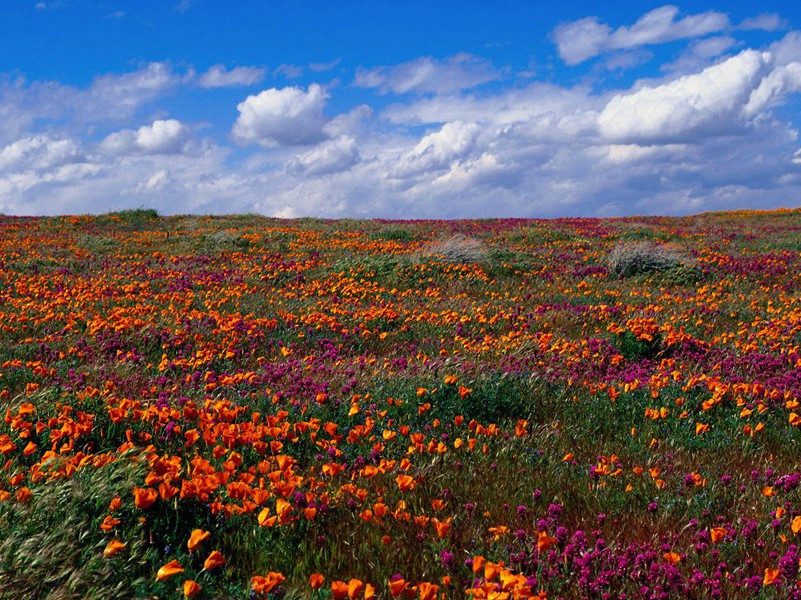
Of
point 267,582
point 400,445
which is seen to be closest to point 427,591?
point 267,582

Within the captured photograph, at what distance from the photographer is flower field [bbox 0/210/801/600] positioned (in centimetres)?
292

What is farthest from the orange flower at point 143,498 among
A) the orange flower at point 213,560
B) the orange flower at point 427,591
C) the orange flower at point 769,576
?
the orange flower at point 769,576

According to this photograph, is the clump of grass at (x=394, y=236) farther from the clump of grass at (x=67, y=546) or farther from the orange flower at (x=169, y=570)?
the orange flower at (x=169, y=570)

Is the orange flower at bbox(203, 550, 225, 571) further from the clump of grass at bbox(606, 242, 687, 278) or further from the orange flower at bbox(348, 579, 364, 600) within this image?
the clump of grass at bbox(606, 242, 687, 278)

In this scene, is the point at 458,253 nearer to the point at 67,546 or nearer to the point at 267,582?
the point at 67,546

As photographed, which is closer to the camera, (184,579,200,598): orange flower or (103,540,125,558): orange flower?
(184,579,200,598): orange flower

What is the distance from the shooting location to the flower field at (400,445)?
2918 millimetres

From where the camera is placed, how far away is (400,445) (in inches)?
181

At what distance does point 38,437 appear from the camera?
14.1 feet

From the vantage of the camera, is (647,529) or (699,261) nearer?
(647,529)

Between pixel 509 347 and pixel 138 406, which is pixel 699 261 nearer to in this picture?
pixel 509 347

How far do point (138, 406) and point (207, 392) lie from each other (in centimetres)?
132

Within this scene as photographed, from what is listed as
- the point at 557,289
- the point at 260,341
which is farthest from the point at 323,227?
the point at 260,341

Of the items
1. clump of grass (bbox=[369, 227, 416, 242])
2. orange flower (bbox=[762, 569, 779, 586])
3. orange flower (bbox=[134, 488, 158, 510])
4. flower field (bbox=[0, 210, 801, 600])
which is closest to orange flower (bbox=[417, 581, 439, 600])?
flower field (bbox=[0, 210, 801, 600])
